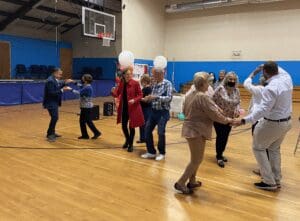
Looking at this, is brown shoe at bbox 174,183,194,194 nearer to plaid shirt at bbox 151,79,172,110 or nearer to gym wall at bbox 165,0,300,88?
plaid shirt at bbox 151,79,172,110

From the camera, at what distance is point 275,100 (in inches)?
131

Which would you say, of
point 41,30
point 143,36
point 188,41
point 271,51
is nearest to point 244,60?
point 271,51

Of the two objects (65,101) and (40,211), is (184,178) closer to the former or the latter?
(40,211)

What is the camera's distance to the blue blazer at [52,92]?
573cm

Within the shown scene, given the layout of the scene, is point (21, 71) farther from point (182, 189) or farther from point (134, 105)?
point (182, 189)

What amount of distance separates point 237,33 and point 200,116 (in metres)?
13.8

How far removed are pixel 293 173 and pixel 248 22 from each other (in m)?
12.7

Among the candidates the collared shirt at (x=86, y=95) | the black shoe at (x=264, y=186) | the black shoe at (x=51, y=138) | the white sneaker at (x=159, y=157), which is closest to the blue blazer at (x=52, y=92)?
the collared shirt at (x=86, y=95)

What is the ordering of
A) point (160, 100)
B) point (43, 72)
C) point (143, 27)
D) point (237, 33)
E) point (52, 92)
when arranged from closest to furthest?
point (160, 100) < point (52, 92) < point (237, 33) < point (143, 27) < point (43, 72)

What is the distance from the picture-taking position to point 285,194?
3.60 meters

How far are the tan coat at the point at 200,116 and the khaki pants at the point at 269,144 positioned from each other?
565 millimetres

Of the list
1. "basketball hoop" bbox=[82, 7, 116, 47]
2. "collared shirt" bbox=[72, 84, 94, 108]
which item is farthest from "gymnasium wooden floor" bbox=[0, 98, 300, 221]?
"basketball hoop" bbox=[82, 7, 116, 47]

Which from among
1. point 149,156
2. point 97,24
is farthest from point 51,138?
point 97,24

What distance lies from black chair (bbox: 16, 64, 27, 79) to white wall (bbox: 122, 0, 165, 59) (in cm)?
606
